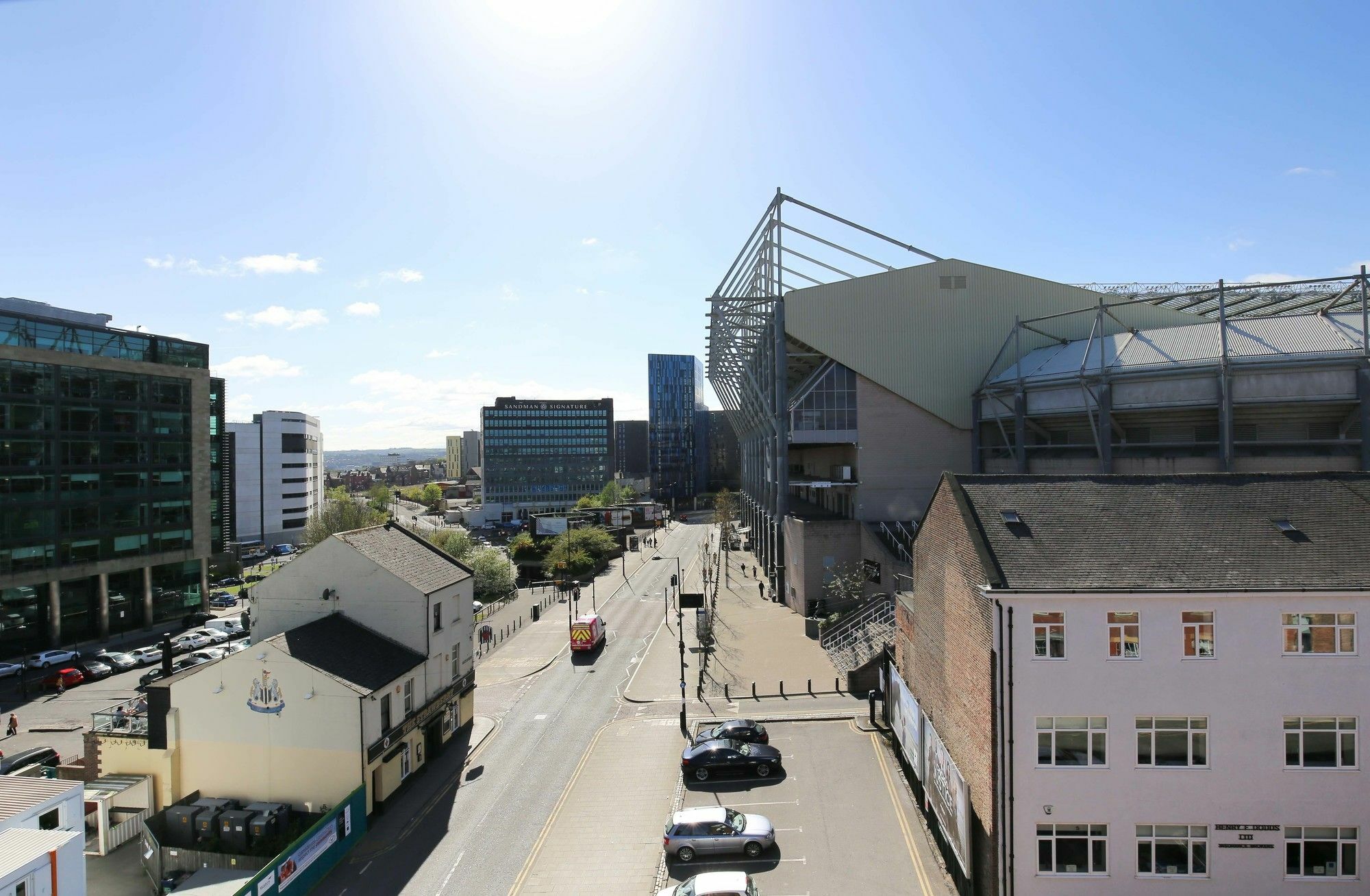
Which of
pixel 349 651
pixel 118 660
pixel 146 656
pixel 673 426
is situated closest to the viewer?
pixel 349 651

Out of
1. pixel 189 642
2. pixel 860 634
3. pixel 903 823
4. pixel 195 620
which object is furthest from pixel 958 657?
pixel 195 620

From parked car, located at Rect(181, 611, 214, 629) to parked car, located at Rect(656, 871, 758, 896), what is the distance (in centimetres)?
4769

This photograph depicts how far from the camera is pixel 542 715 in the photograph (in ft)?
97.0

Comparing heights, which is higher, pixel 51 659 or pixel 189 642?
pixel 51 659

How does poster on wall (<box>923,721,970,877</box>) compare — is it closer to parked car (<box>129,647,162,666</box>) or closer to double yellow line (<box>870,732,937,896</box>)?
double yellow line (<box>870,732,937,896</box>)

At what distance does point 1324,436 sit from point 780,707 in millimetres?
29918

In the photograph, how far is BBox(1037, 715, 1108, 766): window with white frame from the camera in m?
14.3

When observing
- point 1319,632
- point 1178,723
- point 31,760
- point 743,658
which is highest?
point 1319,632

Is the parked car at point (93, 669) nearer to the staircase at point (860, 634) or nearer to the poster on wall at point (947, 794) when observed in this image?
the staircase at point (860, 634)

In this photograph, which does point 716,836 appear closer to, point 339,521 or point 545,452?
point 339,521

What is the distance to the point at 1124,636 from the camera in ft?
46.7

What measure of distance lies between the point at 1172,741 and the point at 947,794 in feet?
16.9

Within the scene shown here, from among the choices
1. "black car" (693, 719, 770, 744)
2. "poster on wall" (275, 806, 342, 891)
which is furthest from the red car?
"black car" (693, 719, 770, 744)

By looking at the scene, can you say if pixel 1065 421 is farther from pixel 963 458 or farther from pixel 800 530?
pixel 800 530
